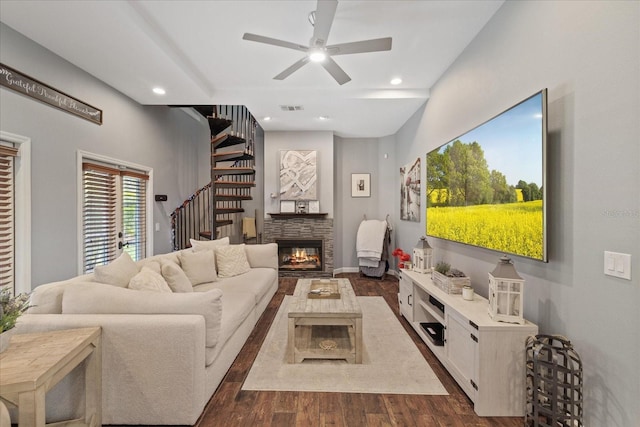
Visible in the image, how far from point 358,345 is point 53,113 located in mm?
3690

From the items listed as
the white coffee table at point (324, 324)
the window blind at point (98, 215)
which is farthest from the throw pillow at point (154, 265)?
the white coffee table at point (324, 324)

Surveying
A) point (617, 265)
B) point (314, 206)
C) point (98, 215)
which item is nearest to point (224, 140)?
point (314, 206)

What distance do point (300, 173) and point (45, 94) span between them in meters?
3.72

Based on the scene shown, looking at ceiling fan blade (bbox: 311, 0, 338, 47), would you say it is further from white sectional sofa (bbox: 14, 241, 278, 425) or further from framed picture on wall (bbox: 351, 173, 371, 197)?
framed picture on wall (bbox: 351, 173, 371, 197)

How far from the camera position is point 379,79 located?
12.2ft

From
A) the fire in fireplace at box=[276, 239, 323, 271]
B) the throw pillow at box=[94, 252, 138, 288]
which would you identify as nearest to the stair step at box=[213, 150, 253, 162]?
the fire in fireplace at box=[276, 239, 323, 271]

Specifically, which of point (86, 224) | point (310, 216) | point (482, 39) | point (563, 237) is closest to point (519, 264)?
point (563, 237)

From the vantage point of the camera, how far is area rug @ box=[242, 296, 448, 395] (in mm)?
2156

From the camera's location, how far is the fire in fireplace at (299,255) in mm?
5809

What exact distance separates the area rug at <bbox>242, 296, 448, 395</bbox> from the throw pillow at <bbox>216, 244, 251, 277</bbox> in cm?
117

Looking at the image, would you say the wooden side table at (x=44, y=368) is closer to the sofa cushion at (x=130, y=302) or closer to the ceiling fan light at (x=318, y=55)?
the sofa cushion at (x=130, y=302)

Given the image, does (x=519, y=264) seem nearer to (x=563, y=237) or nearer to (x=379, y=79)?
(x=563, y=237)

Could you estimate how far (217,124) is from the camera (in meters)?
4.91

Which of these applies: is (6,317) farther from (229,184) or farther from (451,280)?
(229,184)
